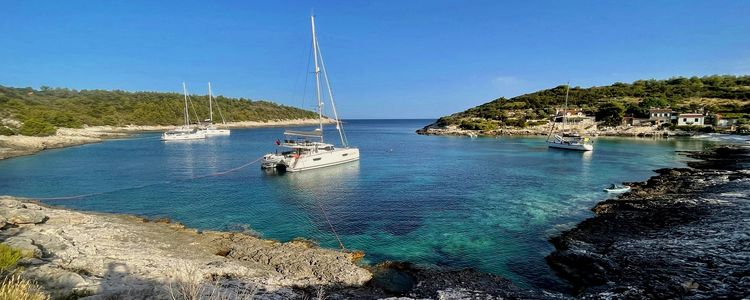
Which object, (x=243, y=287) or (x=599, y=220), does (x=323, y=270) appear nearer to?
(x=243, y=287)

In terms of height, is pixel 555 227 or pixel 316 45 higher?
pixel 316 45

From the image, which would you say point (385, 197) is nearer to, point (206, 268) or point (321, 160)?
point (206, 268)

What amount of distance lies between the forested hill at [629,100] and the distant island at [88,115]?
90873 millimetres

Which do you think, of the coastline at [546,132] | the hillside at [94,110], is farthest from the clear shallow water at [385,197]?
the coastline at [546,132]

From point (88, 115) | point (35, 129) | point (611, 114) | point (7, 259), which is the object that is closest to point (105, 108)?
point (88, 115)

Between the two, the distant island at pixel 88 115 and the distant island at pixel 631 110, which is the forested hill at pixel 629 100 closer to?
the distant island at pixel 631 110

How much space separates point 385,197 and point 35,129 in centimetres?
6937

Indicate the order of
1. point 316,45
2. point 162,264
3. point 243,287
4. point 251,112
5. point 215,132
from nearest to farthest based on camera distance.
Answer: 1. point 243,287
2. point 162,264
3. point 316,45
4. point 215,132
5. point 251,112

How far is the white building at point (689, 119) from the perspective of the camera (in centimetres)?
8544

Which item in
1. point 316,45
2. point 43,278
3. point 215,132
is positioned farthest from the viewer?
point 215,132

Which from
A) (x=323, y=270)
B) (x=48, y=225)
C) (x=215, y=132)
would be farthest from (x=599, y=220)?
(x=215, y=132)

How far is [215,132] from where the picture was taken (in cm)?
9556

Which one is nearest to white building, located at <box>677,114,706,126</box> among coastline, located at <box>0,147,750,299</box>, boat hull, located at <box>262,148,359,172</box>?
coastline, located at <box>0,147,750,299</box>

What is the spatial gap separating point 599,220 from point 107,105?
494 ft
